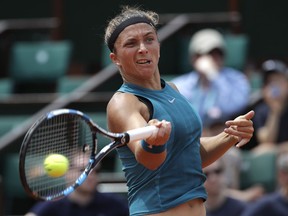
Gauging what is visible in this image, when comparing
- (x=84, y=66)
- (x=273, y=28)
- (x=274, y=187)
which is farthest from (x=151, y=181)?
(x=84, y=66)

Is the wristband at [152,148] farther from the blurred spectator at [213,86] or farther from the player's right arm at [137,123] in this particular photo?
the blurred spectator at [213,86]

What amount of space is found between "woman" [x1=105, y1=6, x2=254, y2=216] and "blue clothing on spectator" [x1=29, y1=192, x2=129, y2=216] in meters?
2.94

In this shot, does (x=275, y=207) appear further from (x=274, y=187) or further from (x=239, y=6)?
(x=239, y=6)

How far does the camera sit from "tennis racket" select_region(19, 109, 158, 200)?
13.9 feet

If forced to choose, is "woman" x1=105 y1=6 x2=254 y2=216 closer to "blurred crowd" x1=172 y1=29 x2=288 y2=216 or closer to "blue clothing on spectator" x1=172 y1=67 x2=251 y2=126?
"blurred crowd" x1=172 y1=29 x2=288 y2=216

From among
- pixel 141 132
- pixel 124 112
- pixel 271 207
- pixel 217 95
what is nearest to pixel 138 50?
pixel 124 112

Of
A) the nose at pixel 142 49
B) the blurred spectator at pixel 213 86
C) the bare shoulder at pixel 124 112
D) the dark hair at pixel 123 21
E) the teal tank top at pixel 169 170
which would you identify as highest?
the blurred spectator at pixel 213 86

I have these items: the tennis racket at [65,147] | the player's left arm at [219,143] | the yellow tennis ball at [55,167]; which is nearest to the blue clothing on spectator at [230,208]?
the player's left arm at [219,143]

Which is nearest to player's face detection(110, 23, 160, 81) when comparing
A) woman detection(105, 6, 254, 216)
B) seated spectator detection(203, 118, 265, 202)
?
woman detection(105, 6, 254, 216)

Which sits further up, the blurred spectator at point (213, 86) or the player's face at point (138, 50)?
the blurred spectator at point (213, 86)

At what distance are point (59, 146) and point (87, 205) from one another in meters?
3.08

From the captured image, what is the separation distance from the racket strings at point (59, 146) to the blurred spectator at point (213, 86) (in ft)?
11.5

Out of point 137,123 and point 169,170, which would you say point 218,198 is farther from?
point 137,123

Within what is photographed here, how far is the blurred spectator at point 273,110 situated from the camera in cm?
817
